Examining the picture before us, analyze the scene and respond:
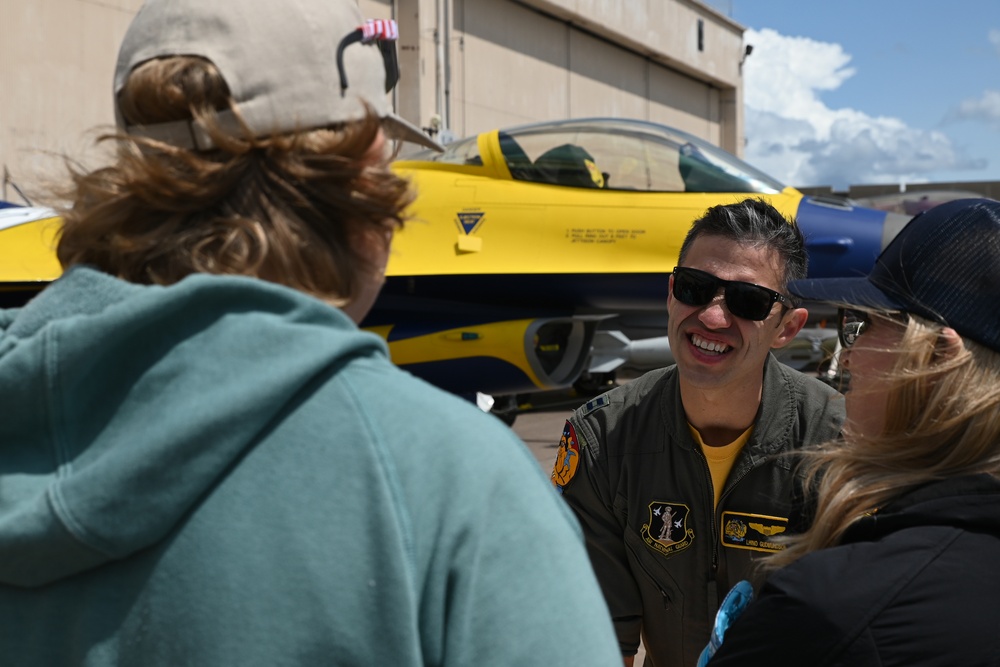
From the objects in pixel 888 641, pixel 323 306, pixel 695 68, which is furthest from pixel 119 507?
pixel 695 68

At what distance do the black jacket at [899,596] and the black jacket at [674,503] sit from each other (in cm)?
80

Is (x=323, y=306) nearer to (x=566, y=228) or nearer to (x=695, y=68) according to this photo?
(x=566, y=228)

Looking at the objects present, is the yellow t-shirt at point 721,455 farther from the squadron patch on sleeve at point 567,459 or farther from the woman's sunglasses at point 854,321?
the woman's sunglasses at point 854,321

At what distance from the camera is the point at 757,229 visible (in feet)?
8.18

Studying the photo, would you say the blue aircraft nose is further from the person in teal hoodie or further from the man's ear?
the person in teal hoodie

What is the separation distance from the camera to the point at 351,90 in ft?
3.32

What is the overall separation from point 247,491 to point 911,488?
106cm

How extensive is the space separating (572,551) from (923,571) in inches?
25.1

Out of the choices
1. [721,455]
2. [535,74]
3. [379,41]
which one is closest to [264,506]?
[379,41]

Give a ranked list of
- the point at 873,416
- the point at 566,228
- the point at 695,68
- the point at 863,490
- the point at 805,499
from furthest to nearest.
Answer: the point at 695,68 < the point at 566,228 < the point at 805,499 < the point at 873,416 < the point at 863,490

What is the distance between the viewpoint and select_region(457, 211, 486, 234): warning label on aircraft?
7828 millimetres

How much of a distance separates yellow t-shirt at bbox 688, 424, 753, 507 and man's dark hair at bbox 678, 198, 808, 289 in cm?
51

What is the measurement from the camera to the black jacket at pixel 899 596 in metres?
1.20

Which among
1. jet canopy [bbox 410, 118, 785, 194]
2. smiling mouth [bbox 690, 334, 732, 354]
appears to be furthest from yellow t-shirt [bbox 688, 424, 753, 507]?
jet canopy [bbox 410, 118, 785, 194]
